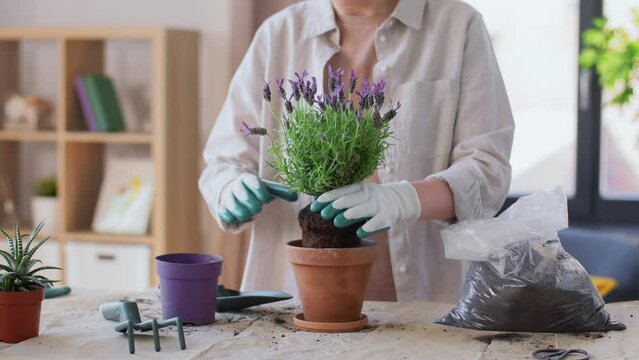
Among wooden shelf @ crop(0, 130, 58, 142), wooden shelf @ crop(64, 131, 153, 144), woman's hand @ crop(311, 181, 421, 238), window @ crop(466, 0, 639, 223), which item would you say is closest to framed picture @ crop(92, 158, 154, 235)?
wooden shelf @ crop(64, 131, 153, 144)

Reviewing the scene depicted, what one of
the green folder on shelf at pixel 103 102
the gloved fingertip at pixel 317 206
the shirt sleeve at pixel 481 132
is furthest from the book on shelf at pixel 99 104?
the gloved fingertip at pixel 317 206

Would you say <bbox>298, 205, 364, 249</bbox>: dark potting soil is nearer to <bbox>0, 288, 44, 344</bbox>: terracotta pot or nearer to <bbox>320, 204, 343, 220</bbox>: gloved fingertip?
<bbox>320, 204, 343, 220</bbox>: gloved fingertip

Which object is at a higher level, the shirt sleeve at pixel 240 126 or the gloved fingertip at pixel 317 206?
the shirt sleeve at pixel 240 126

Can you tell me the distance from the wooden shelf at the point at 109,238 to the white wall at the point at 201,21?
0.29 m

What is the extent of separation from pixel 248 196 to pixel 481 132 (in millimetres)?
501

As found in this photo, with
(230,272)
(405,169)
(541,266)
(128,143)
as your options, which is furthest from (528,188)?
(541,266)

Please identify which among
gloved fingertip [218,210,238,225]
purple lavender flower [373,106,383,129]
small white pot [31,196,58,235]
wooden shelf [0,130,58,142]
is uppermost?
purple lavender flower [373,106,383,129]

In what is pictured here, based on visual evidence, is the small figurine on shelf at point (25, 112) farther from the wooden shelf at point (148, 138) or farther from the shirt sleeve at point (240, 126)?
the shirt sleeve at point (240, 126)

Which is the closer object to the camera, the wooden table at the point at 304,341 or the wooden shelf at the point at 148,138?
the wooden table at the point at 304,341

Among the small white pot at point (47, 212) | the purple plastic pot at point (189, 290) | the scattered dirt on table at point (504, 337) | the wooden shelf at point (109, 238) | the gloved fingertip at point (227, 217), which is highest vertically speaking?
the gloved fingertip at point (227, 217)

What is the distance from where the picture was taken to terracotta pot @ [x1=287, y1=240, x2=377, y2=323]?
1496mm

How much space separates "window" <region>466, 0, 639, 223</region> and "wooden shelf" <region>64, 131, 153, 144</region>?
1.39 metres

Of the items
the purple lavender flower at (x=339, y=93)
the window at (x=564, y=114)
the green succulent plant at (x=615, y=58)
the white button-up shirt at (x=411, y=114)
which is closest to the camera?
the purple lavender flower at (x=339, y=93)

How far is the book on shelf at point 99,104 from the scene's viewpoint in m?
3.53
